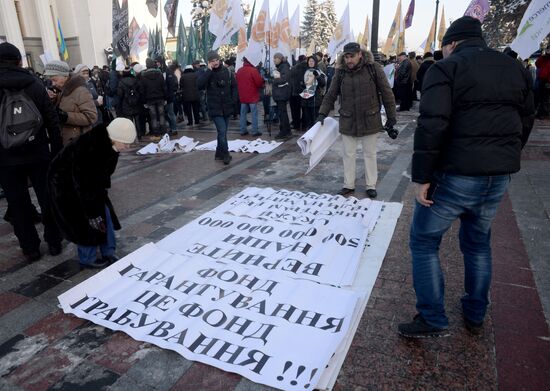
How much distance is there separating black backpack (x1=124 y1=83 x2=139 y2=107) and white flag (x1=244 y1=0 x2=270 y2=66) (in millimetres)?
2931

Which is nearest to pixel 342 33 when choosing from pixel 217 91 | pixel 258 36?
pixel 258 36

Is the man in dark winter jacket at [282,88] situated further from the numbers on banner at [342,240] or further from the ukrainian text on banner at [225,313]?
the ukrainian text on banner at [225,313]

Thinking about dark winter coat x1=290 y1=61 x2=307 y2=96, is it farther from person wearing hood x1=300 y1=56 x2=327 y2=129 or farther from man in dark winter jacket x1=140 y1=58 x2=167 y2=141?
man in dark winter jacket x1=140 y1=58 x2=167 y2=141

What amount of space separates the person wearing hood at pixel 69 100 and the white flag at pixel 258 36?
557cm

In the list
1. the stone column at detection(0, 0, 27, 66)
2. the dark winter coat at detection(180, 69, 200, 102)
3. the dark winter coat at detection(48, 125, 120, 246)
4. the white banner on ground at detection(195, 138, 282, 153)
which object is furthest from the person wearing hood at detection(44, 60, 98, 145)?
the stone column at detection(0, 0, 27, 66)

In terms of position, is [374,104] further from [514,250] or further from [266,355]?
[266,355]

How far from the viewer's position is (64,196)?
10.9 feet

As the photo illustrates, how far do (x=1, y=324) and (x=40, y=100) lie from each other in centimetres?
193

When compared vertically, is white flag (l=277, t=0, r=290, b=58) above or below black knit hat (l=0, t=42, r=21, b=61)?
above

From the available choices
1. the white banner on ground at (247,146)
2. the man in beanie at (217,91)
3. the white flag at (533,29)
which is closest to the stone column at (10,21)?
the white banner on ground at (247,146)

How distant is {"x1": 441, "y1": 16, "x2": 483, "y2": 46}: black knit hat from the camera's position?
7.63ft

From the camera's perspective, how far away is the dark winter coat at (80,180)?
327cm

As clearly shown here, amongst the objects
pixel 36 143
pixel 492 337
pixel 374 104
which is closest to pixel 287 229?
pixel 374 104

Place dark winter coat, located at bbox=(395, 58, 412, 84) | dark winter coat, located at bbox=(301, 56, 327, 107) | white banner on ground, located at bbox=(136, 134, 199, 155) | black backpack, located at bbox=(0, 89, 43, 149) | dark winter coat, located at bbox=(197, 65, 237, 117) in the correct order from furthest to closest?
dark winter coat, located at bbox=(395, 58, 412, 84) < dark winter coat, located at bbox=(301, 56, 327, 107) < white banner on ground, located at bbox=(136, 134, 199, 155) < dark winter coat, located at bbox=(197, 65, 237, 117) < black backpack, located at bbox=(0, 89, 43, 149)
